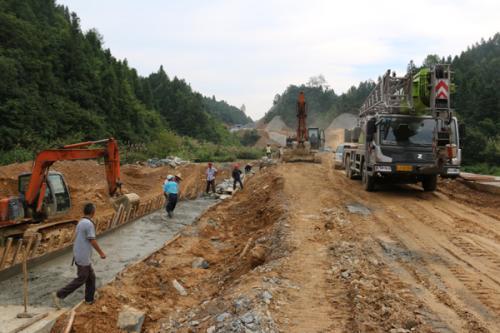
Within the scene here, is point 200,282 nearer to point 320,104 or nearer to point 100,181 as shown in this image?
point 100,181

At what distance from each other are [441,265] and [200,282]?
175 inches

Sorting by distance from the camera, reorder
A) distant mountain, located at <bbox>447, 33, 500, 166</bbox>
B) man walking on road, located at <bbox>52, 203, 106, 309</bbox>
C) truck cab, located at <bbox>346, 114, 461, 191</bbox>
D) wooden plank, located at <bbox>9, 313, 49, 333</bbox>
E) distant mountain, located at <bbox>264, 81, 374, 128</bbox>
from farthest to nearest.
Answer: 1. distant mountain, located at <bbox>264, 81, 374, 128</bbox>
2. distant mountain, located at <bbox>447, 33, 500, 166</bbox>
3. truck cab, located at <bbox>346, 114, 461, 191</bbox>
4. man walking on road, located at <bbox>52, 203, 106, 309</bbox>
5. wooden plank, located at <bbox>9, 313, 49, 333</bbox>

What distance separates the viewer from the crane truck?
38.1 feet

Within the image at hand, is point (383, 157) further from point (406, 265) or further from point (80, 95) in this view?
point (80, 95)

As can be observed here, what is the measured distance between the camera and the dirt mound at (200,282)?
5.55m

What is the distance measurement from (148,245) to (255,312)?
7.61m

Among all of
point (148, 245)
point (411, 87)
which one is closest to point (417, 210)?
point (411, 87)

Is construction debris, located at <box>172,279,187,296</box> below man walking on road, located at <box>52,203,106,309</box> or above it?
below

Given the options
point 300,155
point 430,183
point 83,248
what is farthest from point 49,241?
point 300,155

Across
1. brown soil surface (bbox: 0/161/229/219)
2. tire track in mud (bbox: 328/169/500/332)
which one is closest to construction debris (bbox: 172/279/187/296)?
tire track in mud (bbox: 328/169/500/332)

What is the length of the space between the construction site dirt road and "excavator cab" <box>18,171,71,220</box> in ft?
10.9

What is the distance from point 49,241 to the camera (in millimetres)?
11117

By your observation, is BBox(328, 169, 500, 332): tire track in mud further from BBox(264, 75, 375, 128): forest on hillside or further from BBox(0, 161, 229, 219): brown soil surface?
BBox(264, 75, 375, 128): forest on hillside

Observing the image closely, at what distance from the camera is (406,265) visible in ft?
22.9
